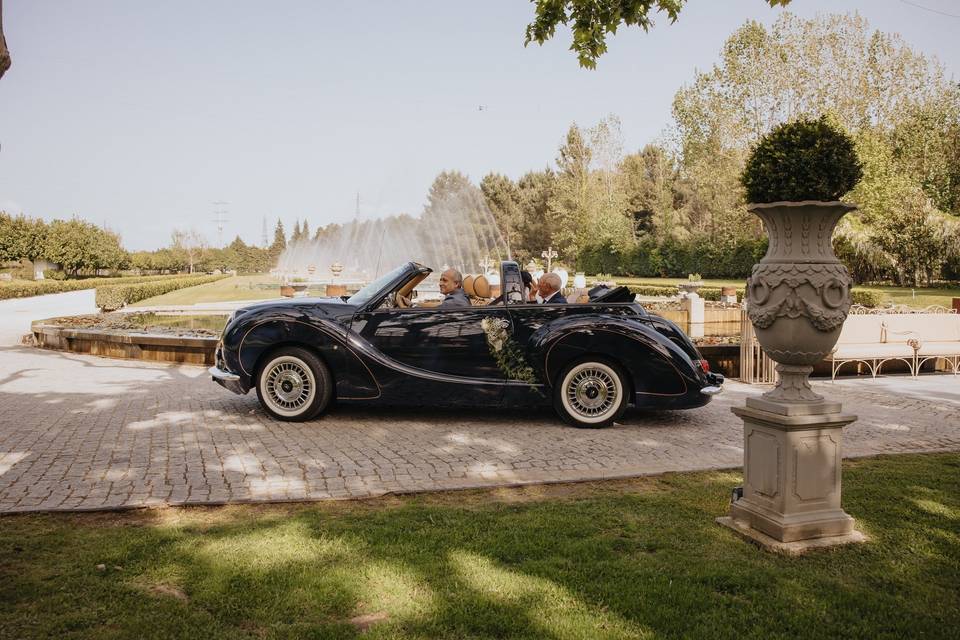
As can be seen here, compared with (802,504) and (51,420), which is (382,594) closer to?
(802,504)

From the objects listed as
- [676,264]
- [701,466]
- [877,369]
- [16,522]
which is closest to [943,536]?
[701,466]

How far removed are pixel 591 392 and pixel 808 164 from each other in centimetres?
396

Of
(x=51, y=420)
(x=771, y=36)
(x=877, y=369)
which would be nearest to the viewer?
(x=51, y=420)

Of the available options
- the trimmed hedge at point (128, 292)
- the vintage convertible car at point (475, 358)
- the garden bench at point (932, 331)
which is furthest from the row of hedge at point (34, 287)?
the garden bench at point (932, 331)

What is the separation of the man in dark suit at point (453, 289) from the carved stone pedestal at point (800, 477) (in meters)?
4.00

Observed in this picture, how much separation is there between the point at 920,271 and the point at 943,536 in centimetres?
3103

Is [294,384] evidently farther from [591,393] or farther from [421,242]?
[421,242]

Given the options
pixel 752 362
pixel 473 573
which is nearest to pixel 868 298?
pixel 752 362

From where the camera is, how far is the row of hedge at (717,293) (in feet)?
73.0

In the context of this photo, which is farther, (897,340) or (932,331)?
(932,331)

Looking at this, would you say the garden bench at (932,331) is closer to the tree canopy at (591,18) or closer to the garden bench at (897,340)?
the garden bench at (897,340)

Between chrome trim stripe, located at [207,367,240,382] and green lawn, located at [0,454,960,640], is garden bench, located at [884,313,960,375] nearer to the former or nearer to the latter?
green lawn, located at [0,454,960,640]

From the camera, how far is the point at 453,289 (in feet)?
26.0

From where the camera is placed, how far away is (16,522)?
4516 mm
